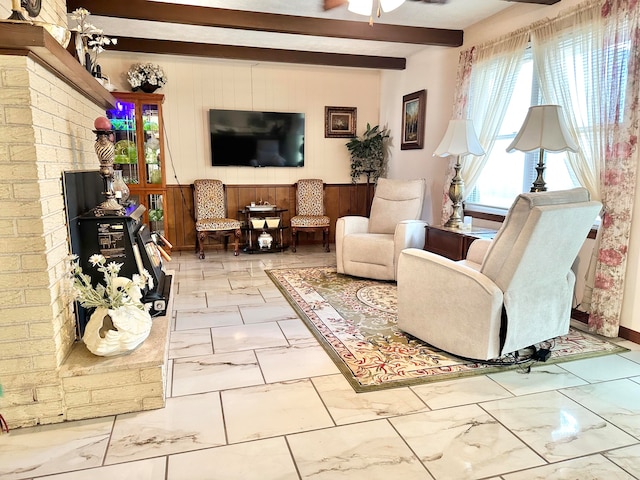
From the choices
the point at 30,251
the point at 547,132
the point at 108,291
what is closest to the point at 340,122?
the point at 547,132

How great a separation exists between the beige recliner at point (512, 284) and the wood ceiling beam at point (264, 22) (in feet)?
8.75

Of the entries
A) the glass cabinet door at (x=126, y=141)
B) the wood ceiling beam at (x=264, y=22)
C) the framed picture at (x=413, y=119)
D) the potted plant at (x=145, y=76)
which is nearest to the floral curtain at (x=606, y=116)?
the wood ceiling beam at (x=264, y=22)

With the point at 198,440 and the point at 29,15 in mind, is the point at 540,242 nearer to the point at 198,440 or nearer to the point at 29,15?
the point at 198,440

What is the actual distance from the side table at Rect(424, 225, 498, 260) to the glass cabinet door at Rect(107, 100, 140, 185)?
3708 millimetres

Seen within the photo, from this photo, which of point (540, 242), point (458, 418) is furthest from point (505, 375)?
point (540, 242)

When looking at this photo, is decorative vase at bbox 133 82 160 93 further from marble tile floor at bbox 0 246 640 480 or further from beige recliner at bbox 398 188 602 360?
beige recliner at bbox 398 188 602 360

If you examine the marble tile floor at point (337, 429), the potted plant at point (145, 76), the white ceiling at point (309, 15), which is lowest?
the marble tile floor at point (337, 429)

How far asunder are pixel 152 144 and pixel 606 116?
16.0 ft

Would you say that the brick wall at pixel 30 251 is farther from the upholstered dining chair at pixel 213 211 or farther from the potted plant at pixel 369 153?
the potted plant at pixel 369 153

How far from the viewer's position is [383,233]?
4910mm

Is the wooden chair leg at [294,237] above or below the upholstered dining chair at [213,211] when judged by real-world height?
below

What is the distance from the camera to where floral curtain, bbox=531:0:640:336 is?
9.58ft

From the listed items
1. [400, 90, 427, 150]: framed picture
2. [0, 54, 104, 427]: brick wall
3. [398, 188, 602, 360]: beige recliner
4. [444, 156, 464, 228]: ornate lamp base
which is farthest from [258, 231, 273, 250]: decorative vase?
[0, 54, 104, 427]: brick wall

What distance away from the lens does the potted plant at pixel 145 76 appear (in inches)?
216
